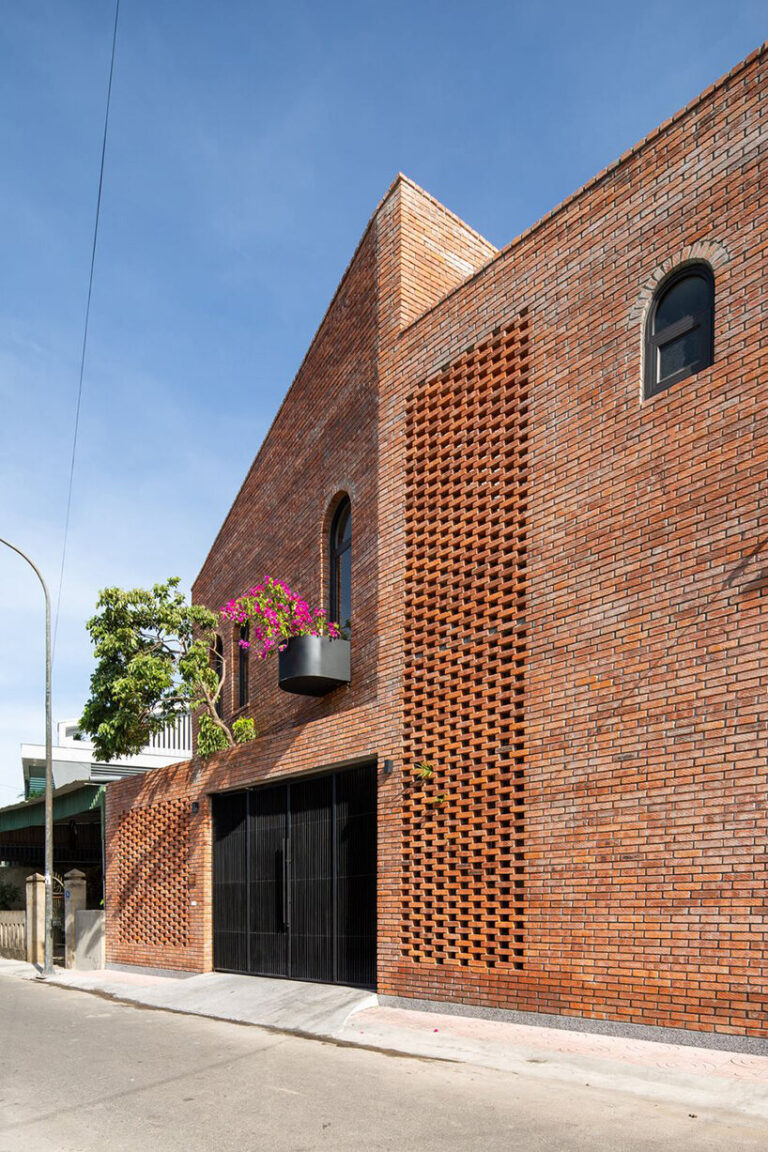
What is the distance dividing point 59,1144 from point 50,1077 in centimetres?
263

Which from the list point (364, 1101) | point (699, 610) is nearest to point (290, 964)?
point (364, 1101)

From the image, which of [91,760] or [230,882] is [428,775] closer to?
[230,882]

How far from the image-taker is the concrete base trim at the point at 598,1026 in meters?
8.35

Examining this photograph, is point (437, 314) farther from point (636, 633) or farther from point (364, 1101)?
point (364, 1101)

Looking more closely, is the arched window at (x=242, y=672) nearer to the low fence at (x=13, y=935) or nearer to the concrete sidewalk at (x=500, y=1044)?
the concrete sidewalk at (x=500, y=1044)

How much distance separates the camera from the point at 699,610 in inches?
366

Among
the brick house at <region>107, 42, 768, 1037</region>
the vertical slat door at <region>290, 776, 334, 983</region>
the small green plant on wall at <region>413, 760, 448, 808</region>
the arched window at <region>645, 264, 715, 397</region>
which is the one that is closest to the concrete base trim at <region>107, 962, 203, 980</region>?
the brick house at <region>107, 42, 768, 1037</region>

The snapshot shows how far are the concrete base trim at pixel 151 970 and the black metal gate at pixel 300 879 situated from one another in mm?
903

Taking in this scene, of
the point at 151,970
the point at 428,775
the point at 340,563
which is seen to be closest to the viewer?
the point at 428,775

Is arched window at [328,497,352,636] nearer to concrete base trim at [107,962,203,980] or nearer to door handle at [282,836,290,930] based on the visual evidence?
door handle at [282,836,290,930]

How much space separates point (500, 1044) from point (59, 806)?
2052 cm

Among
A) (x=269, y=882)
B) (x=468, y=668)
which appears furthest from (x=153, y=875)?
(x=468, y=668)

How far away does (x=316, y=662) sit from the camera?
1478cm

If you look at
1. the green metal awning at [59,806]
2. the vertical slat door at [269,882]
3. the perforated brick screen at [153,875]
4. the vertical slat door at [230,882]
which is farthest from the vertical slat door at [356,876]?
the green metal awning at [59,806]
